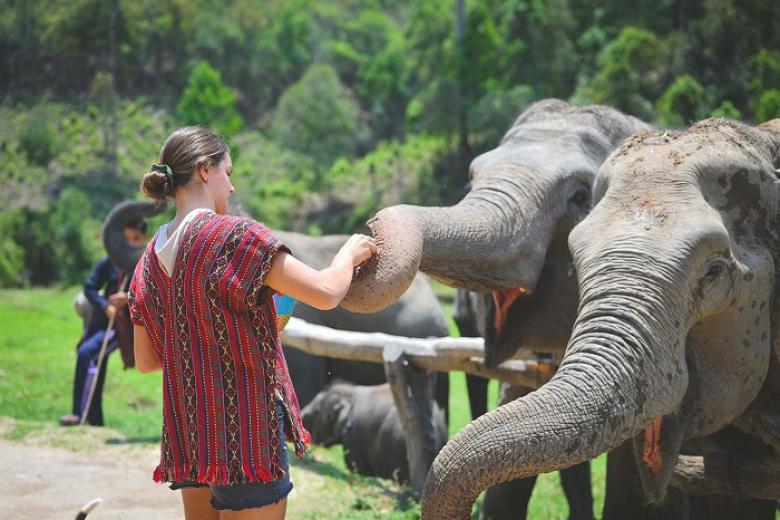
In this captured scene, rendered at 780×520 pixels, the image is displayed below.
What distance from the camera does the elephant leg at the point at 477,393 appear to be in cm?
1025

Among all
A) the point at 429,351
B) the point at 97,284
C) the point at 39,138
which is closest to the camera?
the point at 429,351

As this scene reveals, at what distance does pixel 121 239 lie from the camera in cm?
946

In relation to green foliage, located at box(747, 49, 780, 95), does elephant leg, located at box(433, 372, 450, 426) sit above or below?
below

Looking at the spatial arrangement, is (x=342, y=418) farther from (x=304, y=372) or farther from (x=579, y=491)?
(x=579, y=491)

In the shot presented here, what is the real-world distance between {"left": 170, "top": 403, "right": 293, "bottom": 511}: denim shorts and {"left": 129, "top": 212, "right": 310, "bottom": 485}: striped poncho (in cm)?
4

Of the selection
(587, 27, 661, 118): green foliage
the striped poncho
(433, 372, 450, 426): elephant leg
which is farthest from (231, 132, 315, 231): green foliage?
the striped poncho

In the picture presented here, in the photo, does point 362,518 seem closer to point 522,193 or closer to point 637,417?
point 522,193

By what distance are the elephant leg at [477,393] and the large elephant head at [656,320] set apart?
5.32m

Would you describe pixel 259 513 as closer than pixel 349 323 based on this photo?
Yes

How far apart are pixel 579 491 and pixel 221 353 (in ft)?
14.5

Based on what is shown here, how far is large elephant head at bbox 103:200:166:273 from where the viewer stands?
371 inches

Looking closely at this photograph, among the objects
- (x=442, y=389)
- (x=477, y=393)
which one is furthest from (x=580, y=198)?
(x=442, y=389)

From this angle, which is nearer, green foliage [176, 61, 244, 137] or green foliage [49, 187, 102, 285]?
green foliage [49, 187, 102, 285]

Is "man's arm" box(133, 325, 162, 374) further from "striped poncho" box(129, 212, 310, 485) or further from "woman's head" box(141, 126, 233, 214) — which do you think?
"woman's head" box(141, 126, 233, 214)
